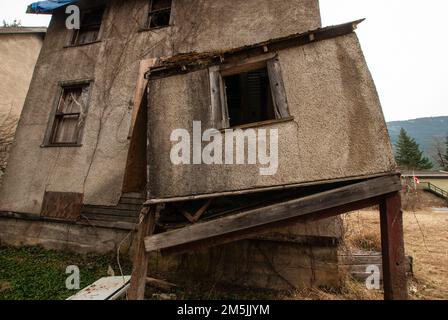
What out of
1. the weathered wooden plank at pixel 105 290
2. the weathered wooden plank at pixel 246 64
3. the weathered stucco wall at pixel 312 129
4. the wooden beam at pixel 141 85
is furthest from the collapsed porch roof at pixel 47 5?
the weathered wooden plank at pixel 105 290

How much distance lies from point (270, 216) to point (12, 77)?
550 inches

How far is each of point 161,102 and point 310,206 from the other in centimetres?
330

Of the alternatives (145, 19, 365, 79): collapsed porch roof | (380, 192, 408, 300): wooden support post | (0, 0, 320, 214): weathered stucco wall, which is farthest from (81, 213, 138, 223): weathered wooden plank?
(380, 192, 408, 300): wooden support post

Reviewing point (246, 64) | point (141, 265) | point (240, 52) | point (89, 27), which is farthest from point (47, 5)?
point (141, 265)

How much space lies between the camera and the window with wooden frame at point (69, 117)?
25.1 feet

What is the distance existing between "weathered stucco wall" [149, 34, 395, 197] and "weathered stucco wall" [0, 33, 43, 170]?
411 inches

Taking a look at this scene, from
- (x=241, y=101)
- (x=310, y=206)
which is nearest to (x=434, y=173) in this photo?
(x=241, y=101)

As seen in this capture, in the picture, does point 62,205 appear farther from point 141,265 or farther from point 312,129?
point 312,129

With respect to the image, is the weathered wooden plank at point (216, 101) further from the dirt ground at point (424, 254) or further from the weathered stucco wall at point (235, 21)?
the dirt ground at point (424, 254)

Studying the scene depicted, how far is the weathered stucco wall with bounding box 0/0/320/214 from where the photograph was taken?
6.74 meters

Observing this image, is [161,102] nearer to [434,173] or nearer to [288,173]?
[288,173]

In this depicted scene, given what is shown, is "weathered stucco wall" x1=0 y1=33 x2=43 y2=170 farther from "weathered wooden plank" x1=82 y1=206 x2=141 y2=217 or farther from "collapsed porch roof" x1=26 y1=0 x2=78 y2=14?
"weathered wooden plank" x1=82 y1=206 x2=141 y2=217

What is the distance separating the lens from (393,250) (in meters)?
3.16
